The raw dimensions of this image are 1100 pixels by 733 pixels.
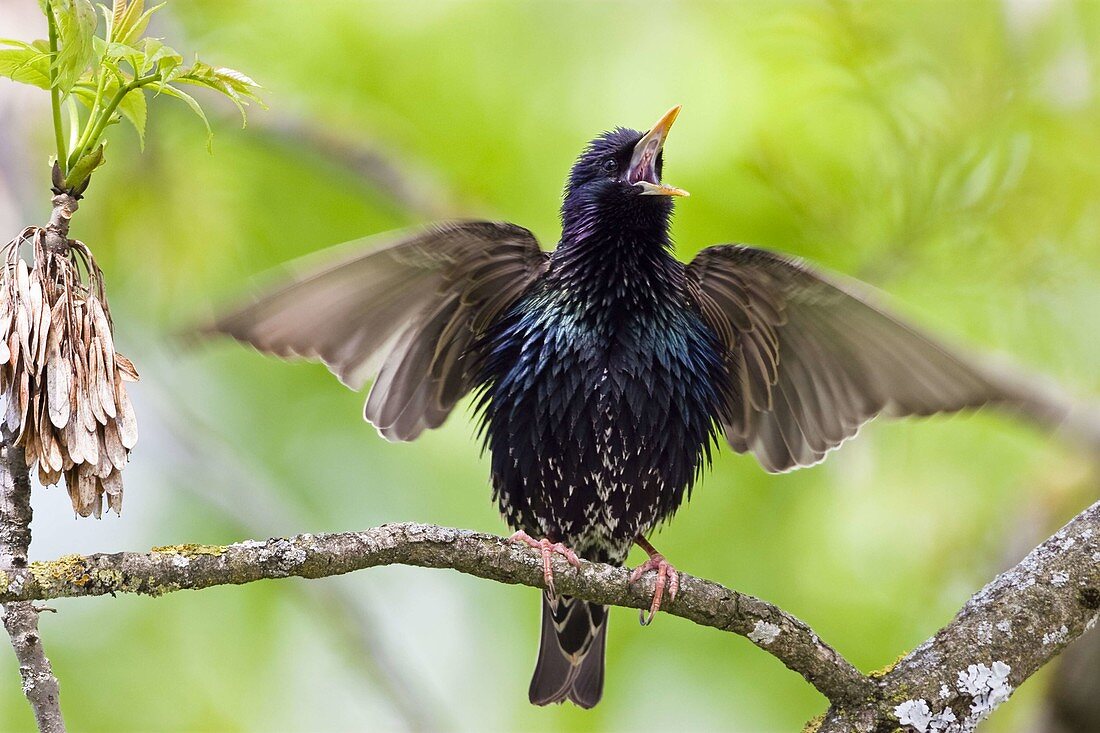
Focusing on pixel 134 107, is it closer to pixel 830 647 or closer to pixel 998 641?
pixel 830 647

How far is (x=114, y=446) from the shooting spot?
2143mm

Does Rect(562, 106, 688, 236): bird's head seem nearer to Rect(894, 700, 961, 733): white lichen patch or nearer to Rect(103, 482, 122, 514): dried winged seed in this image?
Rect(894, 700, 961, 733): white lichen patch

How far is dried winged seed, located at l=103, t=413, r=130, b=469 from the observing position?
7.00ft

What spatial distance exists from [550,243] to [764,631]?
3.86m

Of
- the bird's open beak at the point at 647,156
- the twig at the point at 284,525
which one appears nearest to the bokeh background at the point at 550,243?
the twig at the point at 284,525

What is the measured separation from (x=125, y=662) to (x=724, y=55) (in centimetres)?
566

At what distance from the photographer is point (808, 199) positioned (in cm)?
554

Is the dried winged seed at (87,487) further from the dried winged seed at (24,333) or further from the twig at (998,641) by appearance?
the twig at (998,641)

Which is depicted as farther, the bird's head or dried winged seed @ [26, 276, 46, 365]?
the bird's head

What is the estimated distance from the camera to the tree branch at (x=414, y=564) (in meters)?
2.18

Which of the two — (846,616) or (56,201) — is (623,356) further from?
(846,616)

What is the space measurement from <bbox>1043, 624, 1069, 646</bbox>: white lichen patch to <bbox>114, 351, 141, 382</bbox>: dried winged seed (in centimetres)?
216

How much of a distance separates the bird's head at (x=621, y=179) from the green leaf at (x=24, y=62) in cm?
224

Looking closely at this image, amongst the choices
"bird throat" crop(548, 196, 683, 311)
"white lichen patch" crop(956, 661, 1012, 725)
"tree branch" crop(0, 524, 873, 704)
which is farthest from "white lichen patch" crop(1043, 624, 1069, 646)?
"bird throat" crop(548, 196, 683, 311)
